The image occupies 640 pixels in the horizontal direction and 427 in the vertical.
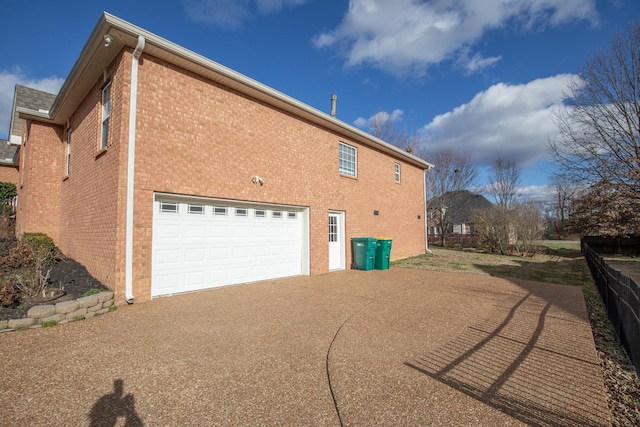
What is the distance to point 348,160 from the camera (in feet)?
39.8

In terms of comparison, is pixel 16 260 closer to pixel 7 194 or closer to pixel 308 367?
pixel 308 367

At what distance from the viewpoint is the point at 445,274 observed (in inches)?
401

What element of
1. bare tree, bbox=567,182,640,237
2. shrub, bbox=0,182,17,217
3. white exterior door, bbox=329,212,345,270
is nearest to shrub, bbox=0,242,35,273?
shrub, bbox=0,182,17,217

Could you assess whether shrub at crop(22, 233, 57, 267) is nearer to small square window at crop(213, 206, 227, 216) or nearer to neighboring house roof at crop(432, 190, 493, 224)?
small square window at crop(213, 206, 227, 216)

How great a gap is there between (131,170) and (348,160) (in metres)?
7.81

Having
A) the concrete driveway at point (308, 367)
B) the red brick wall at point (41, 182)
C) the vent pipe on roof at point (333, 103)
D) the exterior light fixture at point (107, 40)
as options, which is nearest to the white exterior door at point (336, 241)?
the concrete driveway at point (308, 367)

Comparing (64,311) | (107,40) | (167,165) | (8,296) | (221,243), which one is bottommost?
(64,311)

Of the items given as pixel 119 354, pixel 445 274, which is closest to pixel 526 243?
pixel 445 274

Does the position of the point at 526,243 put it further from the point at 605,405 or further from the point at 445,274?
the point at 605,405

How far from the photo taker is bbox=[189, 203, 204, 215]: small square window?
7.21 metres

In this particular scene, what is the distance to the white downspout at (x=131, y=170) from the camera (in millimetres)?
5957

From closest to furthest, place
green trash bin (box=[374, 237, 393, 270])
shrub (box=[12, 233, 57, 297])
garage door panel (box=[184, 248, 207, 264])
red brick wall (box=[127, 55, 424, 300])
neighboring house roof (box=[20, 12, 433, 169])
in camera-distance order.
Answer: shrub (box=[12, 233, 57, 297])
neighboring house roof (box=[20, 12, 433, 169])
red brick wall (box=[127, 55, 424, 300])
garage door panel (box=[184, 248, 207, 264])
green trash bin (box=[374, 237, 393, 270])

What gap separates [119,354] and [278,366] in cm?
201

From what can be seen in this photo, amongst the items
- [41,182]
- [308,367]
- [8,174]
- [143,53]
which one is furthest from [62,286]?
[8,174]
